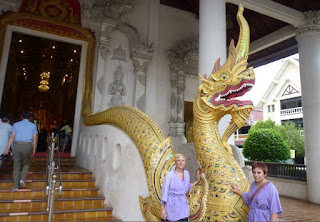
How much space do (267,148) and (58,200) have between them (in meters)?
9.97

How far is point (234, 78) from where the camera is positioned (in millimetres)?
→ 2232

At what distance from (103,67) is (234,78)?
5.32 m

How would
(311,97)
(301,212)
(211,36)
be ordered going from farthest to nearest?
(311,97) → (301,212) → (211,36)

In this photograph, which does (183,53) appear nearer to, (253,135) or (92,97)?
(92,97)

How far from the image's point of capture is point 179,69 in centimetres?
807

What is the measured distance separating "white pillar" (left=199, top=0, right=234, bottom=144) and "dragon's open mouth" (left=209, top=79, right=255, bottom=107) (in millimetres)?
1808

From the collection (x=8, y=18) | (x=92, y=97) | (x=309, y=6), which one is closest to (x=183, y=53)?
(x=92, y=97)

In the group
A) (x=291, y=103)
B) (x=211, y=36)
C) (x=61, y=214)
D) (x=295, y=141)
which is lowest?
(x=61, y=214)

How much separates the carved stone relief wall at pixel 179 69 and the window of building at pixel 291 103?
17464mm

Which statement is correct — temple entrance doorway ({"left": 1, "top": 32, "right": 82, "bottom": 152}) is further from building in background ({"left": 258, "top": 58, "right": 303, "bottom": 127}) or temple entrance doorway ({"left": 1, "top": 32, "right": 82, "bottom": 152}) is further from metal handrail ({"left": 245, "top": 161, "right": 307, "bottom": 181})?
building in background ({"left": 258, "top": 58, "right": 303, "bottom": 127})

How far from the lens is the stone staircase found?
10.1 feet

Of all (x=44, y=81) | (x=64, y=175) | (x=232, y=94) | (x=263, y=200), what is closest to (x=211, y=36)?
(x=232, y=94)

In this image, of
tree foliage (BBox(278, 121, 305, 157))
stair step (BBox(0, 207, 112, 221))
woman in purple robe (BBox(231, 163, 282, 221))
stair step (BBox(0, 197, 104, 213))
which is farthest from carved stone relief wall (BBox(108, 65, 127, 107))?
tree foliage (BBox(278, 121, 305, 157))

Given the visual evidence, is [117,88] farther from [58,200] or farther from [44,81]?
[44,81]
